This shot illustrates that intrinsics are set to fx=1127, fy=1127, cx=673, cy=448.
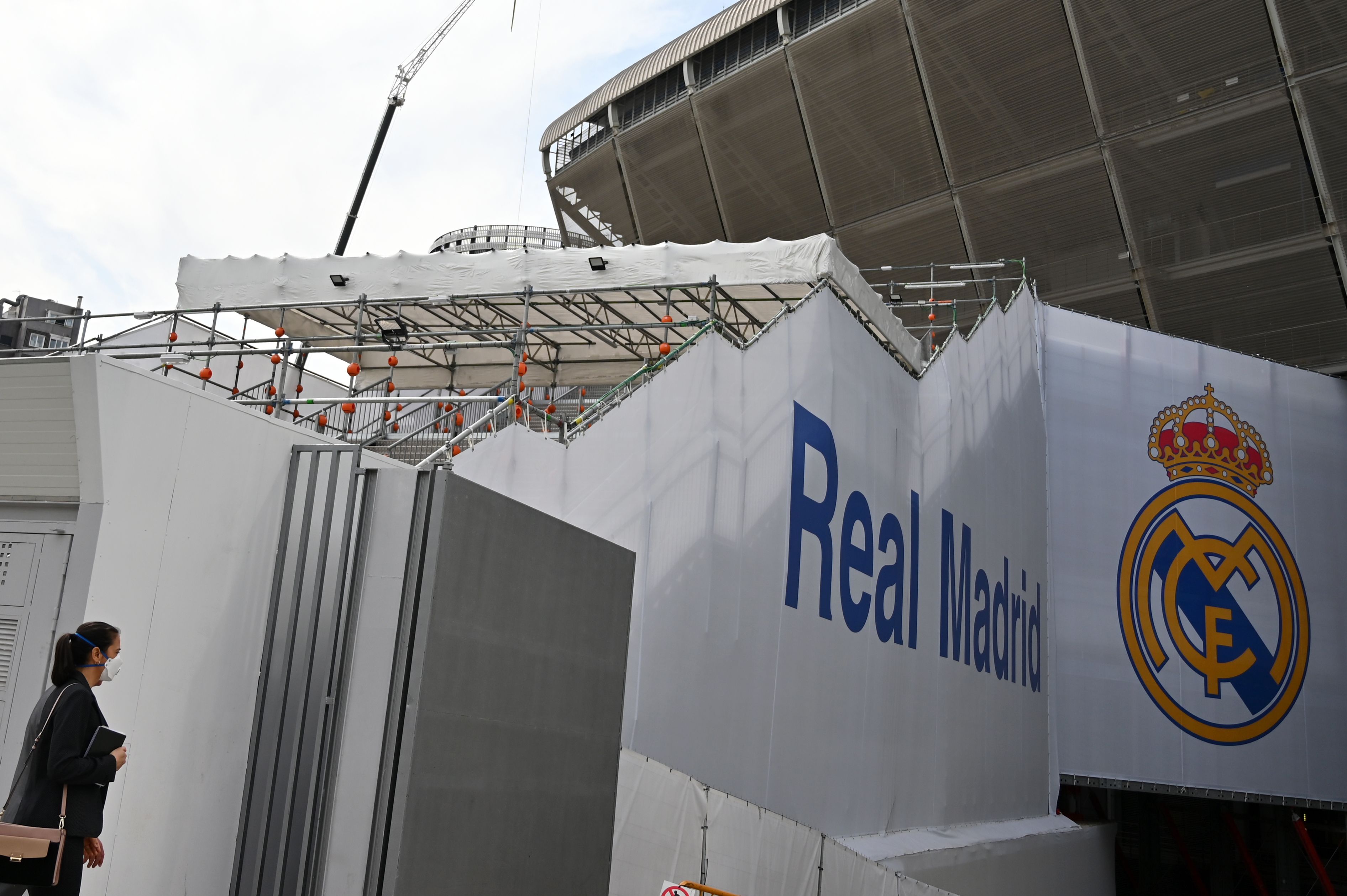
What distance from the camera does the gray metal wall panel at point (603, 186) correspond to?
2648cm

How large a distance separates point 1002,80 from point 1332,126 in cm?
541

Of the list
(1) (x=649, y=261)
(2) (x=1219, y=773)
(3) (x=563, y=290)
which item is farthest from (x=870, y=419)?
(2) (x=1219, y=773)

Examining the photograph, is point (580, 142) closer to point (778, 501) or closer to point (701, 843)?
point (778, 501)

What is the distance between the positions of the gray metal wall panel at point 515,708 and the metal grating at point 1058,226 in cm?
1717

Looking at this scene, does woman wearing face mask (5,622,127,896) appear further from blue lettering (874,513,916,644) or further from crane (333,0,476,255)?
crane (333,0,476,255)

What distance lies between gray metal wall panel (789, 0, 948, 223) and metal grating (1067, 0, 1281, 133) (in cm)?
316

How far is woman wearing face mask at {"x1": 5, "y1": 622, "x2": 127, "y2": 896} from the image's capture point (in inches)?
150

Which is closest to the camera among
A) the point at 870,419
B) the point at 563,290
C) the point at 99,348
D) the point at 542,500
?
the point at 542,500

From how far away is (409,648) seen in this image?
4871 millimetres

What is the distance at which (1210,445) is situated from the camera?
20.1 metres

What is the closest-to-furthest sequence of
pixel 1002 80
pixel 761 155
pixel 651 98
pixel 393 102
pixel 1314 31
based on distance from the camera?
1. pixel 1314 31
2. pixel 1002 80
3. pixel 761 155
4. pixel 651 98
5. pixel 393 102

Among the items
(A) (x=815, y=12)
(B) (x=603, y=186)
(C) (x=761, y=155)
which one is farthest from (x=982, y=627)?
(B) (x=603, y=186)

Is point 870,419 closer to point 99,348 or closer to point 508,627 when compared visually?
point 508,627

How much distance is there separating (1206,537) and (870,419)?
34.8 feet
